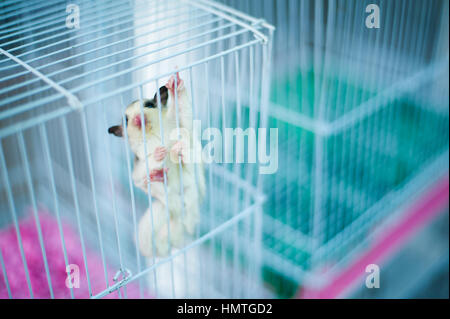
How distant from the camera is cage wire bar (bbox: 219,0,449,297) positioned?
1.00 metres

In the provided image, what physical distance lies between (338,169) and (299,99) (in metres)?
0.19

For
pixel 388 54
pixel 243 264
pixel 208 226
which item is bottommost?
pixel 243 264

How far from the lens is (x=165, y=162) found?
2.22 ft

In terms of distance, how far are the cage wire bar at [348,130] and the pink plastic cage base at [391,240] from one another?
2 centimetres

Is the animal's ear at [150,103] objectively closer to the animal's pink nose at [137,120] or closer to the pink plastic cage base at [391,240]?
the animal's pink nose at [137,120]

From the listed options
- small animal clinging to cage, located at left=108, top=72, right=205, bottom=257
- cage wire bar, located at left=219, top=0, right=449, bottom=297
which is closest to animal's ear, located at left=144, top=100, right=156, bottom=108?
small animal clinging to cage, located at left=108, top=72, right=205, bottom=257

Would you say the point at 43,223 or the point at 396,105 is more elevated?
the point at 396,105

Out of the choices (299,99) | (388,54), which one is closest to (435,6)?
(388,54)

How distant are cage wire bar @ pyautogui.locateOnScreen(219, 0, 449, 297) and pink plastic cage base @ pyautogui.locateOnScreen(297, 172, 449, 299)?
2cm

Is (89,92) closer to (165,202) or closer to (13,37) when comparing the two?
(13,37)

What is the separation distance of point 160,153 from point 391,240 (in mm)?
723

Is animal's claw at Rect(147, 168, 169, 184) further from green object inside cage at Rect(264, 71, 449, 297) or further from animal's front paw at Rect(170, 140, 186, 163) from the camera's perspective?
green object inside cage at Rect(264, 71, 449, 297)

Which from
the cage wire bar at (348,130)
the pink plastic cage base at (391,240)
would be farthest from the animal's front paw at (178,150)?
the pink plastic cage base at (391,240)

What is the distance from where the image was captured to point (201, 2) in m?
0.82
